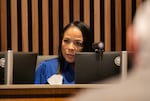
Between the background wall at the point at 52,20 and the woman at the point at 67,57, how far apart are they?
1332 mm

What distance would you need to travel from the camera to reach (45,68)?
10.6 feet

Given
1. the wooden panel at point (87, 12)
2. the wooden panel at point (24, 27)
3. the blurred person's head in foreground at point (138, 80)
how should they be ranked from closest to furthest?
the blurred person's head in foreground at point (138, 80) → the wooden panel at point (24, 27) → the wooden panel at point (87, 12)

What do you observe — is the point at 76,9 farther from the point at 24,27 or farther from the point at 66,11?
the point at 24,27

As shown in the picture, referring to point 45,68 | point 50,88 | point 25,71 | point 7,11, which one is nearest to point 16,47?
point 7,11

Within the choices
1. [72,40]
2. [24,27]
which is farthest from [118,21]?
[72,40]

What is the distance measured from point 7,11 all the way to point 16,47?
50 centimetres

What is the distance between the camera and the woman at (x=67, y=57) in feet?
10.3

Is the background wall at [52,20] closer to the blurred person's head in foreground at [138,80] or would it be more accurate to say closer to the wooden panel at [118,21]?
the wooden panel at [118,21]

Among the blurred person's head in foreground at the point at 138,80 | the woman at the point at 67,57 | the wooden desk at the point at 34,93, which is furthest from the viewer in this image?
the woman at the point at 67,57

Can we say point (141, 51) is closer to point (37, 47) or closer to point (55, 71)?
point (55, 71)

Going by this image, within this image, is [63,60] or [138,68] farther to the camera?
[63,60]

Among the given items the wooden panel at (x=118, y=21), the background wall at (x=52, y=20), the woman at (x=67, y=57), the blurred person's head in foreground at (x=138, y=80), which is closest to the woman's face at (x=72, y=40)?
the woman at (x=67, y=57)

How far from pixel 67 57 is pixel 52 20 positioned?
154 cm

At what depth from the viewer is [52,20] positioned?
4.69 metres
